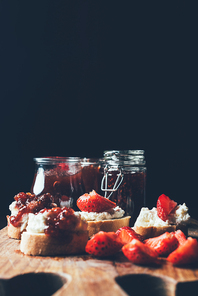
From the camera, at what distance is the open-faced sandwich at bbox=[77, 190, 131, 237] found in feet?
7.32

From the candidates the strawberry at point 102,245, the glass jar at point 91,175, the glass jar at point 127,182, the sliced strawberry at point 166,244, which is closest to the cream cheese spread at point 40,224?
the strawberry at point 102,245

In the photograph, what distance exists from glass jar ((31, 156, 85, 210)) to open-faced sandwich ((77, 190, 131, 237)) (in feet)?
0.37

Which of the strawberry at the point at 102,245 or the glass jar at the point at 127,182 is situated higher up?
the glass jar at the point at 127,182

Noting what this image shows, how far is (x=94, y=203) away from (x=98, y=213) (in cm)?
8

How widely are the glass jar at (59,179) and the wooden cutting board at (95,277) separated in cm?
73

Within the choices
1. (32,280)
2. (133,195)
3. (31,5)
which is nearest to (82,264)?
(32,280)

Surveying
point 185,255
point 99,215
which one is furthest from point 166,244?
point 99,215

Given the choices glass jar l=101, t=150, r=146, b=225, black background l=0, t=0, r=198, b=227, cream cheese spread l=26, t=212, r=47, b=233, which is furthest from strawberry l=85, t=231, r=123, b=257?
black background l=0, t=0, r=198, b=227

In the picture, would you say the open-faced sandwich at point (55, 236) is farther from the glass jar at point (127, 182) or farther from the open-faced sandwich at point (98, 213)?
the glass jar at point (127, 182)

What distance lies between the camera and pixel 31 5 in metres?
3.69

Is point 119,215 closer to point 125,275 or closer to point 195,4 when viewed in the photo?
point 125,275

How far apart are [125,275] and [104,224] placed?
75cm

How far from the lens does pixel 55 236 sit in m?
1.81

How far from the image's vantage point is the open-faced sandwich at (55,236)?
1.82 meters
